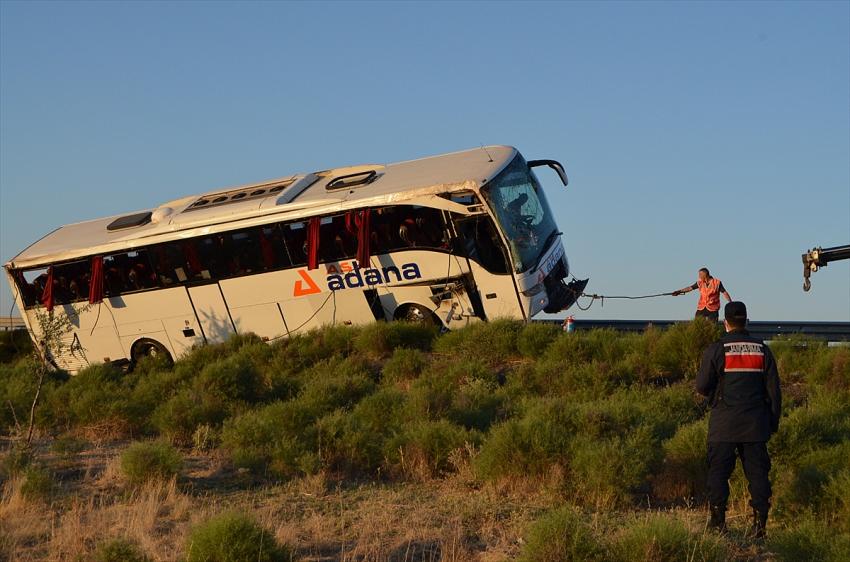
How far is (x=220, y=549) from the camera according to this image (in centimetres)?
A: 862

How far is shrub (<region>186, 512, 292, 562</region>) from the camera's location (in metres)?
8.60

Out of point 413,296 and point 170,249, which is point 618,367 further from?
point 170,249

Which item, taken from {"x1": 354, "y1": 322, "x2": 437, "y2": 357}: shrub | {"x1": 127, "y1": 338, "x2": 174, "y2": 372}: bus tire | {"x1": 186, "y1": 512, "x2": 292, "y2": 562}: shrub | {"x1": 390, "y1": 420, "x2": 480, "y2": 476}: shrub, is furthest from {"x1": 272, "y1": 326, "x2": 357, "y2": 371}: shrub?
{"x1": 186, "y1": 512, "x2": 292, "y2": 562}: shrub

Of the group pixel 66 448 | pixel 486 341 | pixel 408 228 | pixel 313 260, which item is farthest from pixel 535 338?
pixel 66 448

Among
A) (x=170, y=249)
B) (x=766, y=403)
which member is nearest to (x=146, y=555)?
(x=766, y=403)

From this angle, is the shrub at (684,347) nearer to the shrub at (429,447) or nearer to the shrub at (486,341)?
the shrub at (486,341)

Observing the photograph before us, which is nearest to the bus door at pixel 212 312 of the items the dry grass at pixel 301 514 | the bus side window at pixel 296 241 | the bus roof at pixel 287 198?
the bus roof at pixel 287 198

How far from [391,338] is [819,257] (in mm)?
8252

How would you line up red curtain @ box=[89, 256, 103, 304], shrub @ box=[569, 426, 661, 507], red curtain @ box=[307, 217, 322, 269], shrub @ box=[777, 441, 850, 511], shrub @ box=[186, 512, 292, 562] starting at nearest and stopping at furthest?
shrub @ box=[186, 512, 292, 562] → shrub @ box=[777, 441, 850, 511] → shrub @ box=[569, 426, 661, 507] → red curtain @ box=[307, 217, 322, 269] → red curtain @ box=[89, 256, 103, 304]

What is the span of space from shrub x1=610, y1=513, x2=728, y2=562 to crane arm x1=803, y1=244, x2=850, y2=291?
17.3 feet

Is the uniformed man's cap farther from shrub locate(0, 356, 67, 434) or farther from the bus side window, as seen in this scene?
the bus side window

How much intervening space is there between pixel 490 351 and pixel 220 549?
986 cm

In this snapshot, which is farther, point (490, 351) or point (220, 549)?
point (490, 351)

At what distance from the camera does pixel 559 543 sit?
8594 mm
